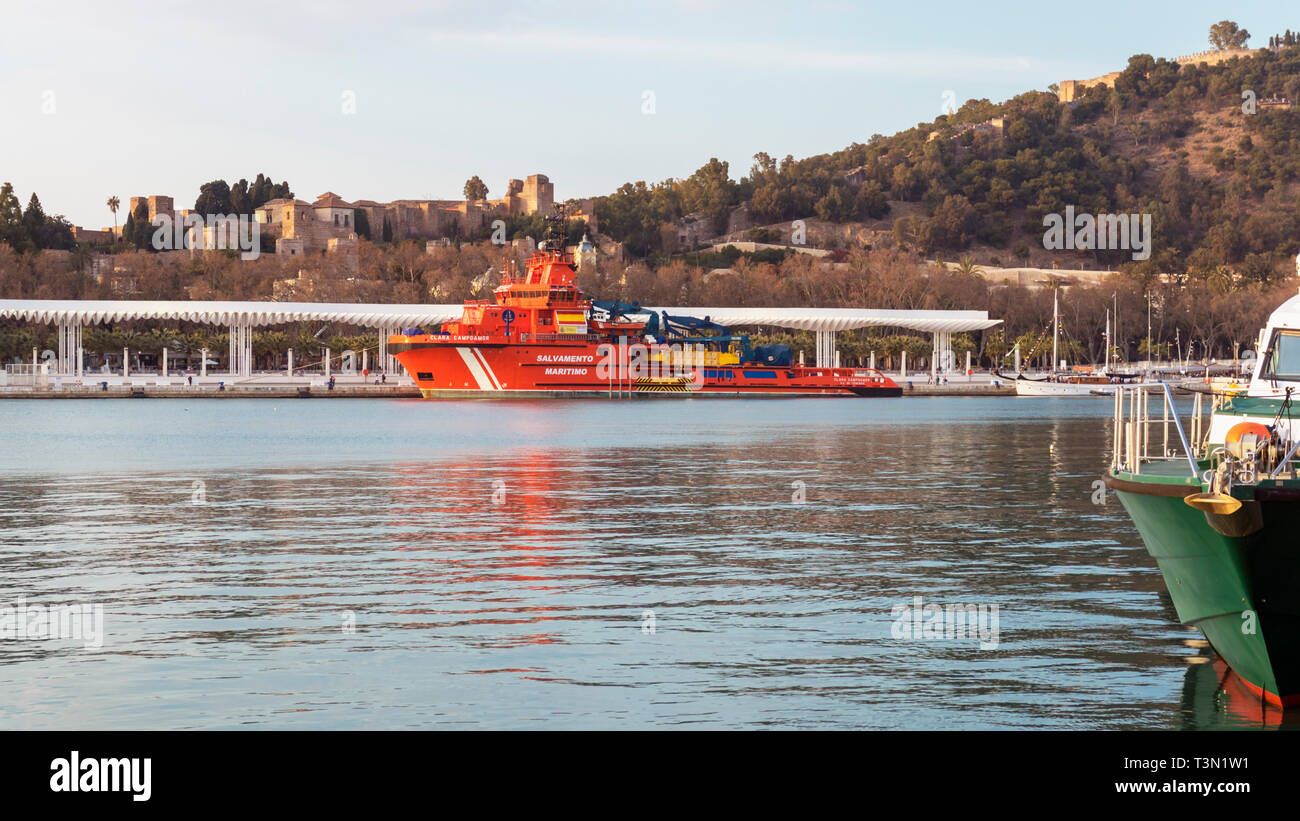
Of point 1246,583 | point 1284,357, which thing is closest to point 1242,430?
point 1284,357

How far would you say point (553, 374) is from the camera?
11525 cm

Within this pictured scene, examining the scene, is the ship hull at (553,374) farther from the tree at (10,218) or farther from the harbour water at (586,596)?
the tree at (10,218)

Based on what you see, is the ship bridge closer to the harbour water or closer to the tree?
the tree

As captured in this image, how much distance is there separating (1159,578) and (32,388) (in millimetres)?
106833

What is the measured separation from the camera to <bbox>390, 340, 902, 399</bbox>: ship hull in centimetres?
11438

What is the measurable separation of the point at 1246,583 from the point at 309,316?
114 meters

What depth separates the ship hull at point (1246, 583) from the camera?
14227 mm

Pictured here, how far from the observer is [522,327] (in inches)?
4528

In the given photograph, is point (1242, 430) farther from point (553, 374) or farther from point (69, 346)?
point (69, 346)

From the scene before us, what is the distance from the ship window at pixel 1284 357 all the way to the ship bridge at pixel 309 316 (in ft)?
348

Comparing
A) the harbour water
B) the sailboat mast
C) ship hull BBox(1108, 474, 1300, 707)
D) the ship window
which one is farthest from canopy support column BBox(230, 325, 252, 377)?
ship hull BBox(1108, 474, 1300, 707)

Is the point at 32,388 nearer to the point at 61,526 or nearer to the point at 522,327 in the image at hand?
the point at 522,327

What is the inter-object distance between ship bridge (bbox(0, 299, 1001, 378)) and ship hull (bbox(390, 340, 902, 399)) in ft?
26.9

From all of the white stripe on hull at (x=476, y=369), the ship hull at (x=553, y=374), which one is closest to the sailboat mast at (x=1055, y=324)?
the ship hull at (x=553, y=374)
